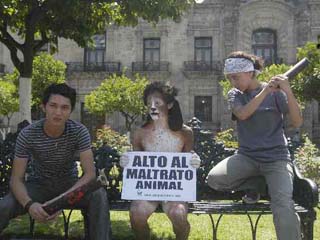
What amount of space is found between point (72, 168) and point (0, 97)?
769 inches

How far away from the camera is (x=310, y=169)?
893 centimetres

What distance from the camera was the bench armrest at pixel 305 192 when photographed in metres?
3.74

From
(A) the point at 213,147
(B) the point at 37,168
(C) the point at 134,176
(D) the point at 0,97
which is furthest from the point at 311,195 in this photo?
(D) the point at 0,97

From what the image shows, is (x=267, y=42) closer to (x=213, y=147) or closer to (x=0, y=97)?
(x=0, y=97)

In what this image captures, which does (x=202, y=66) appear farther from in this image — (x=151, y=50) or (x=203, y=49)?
(x=151, y=50)

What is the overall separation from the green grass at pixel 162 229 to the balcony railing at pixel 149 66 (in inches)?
813

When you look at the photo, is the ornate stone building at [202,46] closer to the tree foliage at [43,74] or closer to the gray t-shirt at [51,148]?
the tree foliage at [43,74]

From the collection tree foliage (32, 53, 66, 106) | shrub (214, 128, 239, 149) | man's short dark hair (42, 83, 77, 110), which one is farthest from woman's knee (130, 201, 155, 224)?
tree foliage (32, 53, 66, 106)

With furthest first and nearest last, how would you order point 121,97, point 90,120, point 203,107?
1. point 90,120
2. point 203,107
3. point 121,97

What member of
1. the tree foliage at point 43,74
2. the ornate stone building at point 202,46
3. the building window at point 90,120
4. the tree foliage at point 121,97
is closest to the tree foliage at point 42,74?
the tree foliage at point 43,74

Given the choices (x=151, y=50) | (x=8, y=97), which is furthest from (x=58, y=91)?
(x=151, y=50)

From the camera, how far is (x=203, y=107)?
2647 centimetres

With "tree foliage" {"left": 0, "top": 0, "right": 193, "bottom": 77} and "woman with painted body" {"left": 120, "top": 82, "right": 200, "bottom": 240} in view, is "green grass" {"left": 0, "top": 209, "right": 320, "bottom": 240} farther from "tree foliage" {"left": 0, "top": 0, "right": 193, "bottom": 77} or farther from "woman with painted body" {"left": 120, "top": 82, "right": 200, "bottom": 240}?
"tree foliage" {"left": 0, "top": 0, "right": 193, "bottom": 77}

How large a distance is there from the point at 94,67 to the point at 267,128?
2403 cm
